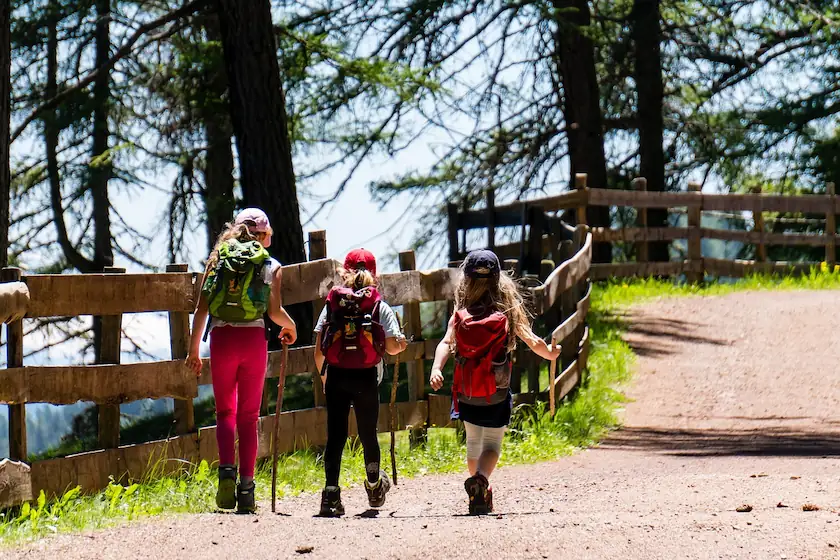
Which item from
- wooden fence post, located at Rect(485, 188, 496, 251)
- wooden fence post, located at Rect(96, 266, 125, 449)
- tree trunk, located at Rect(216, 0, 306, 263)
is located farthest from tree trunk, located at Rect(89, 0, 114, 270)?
wooden fence post, located at Rect(96, 266, 125, 449)

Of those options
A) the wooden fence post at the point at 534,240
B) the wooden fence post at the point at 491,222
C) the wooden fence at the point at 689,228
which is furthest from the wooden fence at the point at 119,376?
the wooden fence at the point at 689,228

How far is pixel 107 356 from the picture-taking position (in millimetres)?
6988

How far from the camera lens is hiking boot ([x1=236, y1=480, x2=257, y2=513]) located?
255 inches

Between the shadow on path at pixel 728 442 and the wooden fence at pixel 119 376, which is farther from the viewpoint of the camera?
the shadow on path at pixel 728 442

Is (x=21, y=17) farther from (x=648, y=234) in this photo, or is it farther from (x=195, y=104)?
(x=648, y=234)

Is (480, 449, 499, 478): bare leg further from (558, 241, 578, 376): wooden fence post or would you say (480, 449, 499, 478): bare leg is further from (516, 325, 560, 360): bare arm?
(558, 241, 578, 376): wooden fence post

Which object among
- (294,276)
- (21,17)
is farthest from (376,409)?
(21,17)

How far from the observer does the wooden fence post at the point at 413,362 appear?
9180 mm

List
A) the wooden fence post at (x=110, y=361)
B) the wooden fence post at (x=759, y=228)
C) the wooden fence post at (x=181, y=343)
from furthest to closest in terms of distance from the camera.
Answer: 1. the wooden fence post at (x=759, y=228)
2. the wooden fence post at (x=181, y=343)
3. the wooden fence post at (x=110, y=361)

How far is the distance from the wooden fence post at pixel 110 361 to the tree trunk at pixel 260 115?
4.75m

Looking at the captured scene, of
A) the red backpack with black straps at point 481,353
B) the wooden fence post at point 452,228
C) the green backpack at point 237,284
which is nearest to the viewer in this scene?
the green backpack at point 237,284

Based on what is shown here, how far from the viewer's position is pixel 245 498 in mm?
6477

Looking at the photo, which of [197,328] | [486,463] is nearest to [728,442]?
[486,463]

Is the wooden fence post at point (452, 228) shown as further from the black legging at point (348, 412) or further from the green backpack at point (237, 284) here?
the green backpack at point (237, 284)
